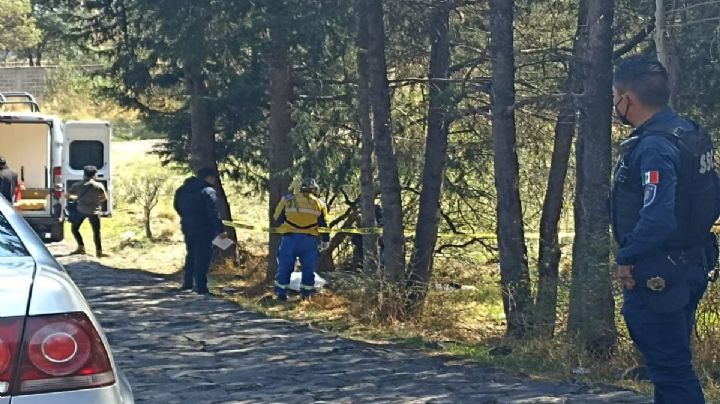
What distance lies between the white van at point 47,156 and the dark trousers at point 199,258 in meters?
5.98

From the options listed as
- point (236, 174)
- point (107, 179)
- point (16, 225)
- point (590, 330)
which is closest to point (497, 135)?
point (590, 330)

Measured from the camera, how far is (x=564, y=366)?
349 inches

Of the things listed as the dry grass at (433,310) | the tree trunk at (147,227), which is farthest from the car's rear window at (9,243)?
the tree trunk at (147,227)

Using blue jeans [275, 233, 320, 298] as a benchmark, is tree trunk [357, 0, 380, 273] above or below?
above

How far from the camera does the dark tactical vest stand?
18.5 ft

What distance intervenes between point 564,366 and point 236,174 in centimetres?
1307

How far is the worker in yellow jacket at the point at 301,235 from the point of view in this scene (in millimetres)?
15055

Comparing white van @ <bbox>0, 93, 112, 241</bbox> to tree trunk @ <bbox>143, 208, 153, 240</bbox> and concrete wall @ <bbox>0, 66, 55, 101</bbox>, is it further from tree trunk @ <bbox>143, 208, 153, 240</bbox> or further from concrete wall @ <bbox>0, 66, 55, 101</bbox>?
concrete wall @ <bbox>0, 66, 55, 101</bbox>

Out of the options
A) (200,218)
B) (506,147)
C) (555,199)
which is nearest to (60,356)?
(506,147)

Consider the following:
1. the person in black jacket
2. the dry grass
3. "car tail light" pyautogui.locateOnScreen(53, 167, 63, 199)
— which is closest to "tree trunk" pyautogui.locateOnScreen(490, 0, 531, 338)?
the dry grass

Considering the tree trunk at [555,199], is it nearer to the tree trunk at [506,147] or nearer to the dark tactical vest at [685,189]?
the tree trunk at [506,147]

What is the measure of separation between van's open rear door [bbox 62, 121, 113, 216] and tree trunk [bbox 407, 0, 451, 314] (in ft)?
34.4

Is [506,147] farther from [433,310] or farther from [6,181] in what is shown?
[6,181]

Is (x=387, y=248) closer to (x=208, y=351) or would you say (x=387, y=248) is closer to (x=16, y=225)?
(x=208, y=351)
